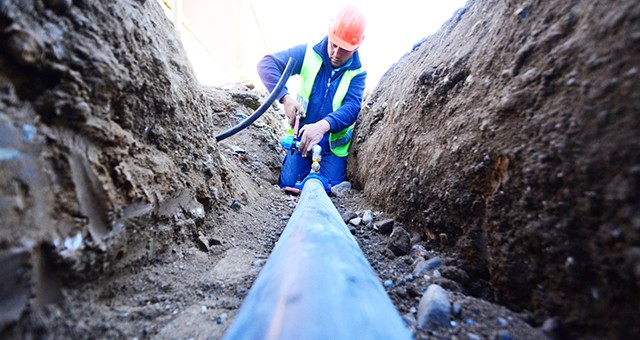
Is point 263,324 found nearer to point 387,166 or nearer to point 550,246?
point 550,246

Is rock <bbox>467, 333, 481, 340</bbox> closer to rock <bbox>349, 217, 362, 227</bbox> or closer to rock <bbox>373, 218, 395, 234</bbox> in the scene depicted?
rock <bbox>373, 218, 395, 234</bbox>

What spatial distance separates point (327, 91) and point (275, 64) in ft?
1.94

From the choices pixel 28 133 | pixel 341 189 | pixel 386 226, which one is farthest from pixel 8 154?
pixel 341 189

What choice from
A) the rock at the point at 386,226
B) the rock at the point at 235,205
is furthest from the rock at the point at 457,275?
the rock at the point at 235,205

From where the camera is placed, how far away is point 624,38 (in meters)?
0.52

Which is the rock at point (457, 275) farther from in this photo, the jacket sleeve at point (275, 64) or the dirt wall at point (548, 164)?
the jacket sleeve at point (275, 64)

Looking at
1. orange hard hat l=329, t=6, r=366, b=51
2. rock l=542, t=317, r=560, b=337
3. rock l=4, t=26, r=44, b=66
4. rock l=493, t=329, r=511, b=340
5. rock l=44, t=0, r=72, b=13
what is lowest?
rock l=493, t=329, r=511, b=340

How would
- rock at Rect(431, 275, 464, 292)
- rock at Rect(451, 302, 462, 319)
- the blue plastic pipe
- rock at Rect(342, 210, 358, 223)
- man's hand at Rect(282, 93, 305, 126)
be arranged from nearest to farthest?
the blue plastic pipe < rock at Rect(451, 302, 462, 319) < rock at Rect(431, 275, 464, 292) < rock at Rect(342, 210, 358, 223) < man's hand at Rect(282, 93, 305, 126)

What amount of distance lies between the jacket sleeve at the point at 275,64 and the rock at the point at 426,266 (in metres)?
2.15

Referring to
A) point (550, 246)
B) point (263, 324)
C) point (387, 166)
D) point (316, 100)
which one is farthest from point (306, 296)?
point (316, 100)

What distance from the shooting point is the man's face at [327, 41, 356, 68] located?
109 inches

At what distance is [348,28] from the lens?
2.60 m

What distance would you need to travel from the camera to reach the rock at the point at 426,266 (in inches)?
37.0

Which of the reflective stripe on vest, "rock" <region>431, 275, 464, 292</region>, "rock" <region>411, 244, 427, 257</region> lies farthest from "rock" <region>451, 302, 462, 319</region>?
the reflective stripe on vest
